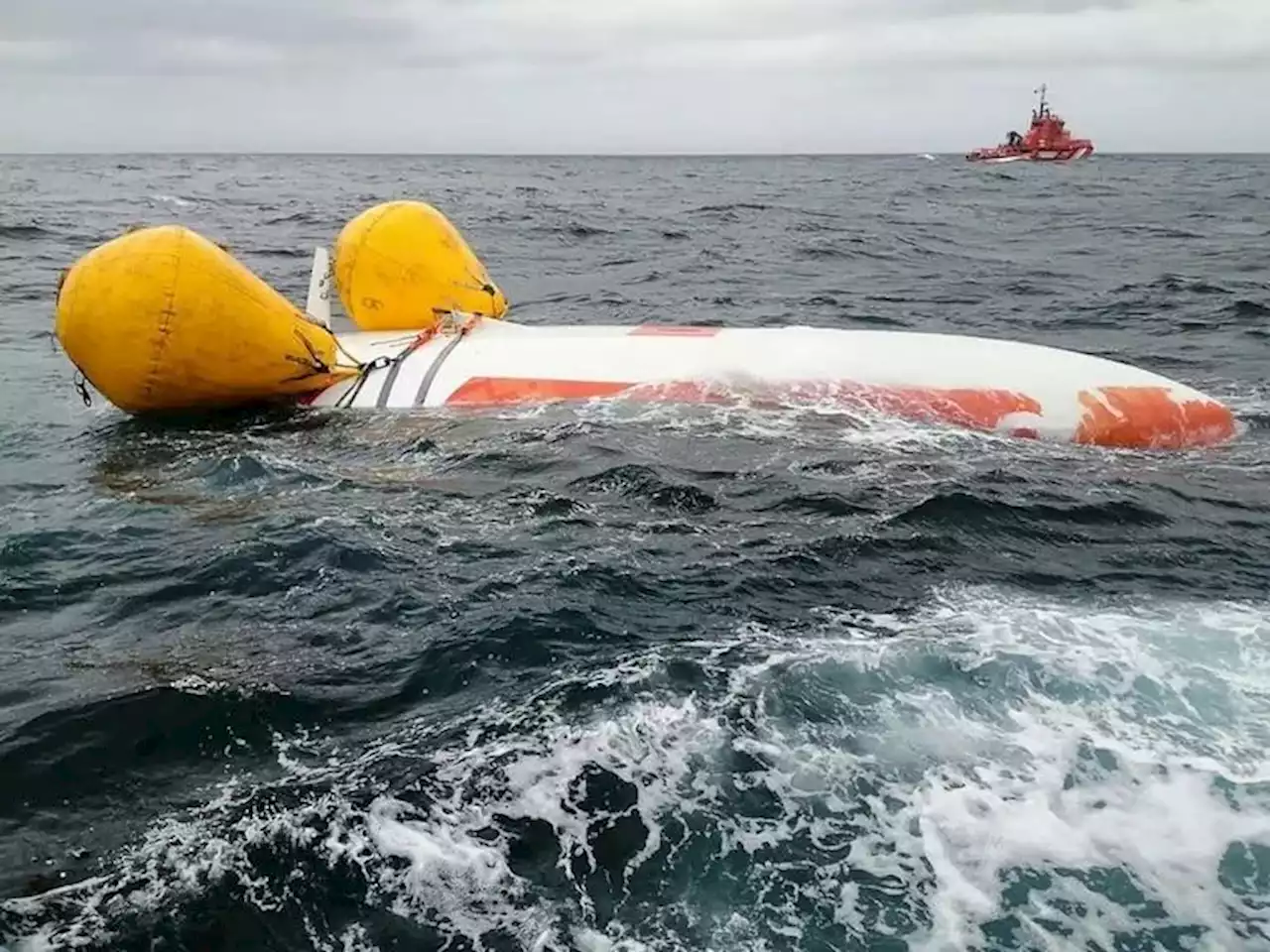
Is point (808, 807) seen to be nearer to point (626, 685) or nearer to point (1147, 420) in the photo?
point (626, 685)

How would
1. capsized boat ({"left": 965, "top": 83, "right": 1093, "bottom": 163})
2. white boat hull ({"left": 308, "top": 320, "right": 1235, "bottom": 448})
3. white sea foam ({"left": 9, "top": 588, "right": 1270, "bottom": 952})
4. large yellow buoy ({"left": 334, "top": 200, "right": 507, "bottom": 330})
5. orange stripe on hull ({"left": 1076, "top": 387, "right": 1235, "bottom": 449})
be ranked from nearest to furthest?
white sea foam ({"left": 9, "top": 588, "right": 1270, "bottom": 952}), orange stripe on hull ({"left": 1076, "top": 387, "right": 1235, "bottom": 449}), white boat hull ({"left": 308, "top": 320, "right": 1235, "bottom": 448}), large yellow buoy ({"left": 334, "top": 200, "right": 507, "bottom": 330}), capsized boat ({"left": 965, "top": 83, "right": 1093, "bottom": 163})

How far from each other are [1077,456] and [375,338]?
248 inches

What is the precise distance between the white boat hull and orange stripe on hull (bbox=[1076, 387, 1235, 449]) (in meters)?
0.01

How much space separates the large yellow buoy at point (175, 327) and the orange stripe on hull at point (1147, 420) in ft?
20.9

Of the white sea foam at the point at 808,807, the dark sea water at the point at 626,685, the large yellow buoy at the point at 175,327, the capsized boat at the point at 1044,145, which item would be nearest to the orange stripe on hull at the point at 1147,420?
the dark sea water at the point at 626,685

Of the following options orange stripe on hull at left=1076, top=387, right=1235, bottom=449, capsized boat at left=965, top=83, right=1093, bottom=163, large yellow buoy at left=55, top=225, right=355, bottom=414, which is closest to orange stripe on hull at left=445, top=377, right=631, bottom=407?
large yellow buoy at left=55, top=225, right=355, bottom=414

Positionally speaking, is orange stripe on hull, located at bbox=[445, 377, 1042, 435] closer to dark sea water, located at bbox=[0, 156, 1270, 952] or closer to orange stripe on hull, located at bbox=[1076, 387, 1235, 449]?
dark sea water, located at bbox=[0, 156, 1270, 952]

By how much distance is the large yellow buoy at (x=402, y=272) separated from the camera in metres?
10.2

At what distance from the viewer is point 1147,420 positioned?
26.8 feet

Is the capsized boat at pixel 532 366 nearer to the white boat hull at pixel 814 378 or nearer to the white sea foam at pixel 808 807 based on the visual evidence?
the white boat hull at pixel 814 378

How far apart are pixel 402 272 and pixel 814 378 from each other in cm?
412

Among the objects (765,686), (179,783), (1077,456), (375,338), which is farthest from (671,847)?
(375,338)

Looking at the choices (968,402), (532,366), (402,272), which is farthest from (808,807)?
(402,272)

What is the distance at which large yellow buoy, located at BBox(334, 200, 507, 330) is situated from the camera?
10.2 metres
